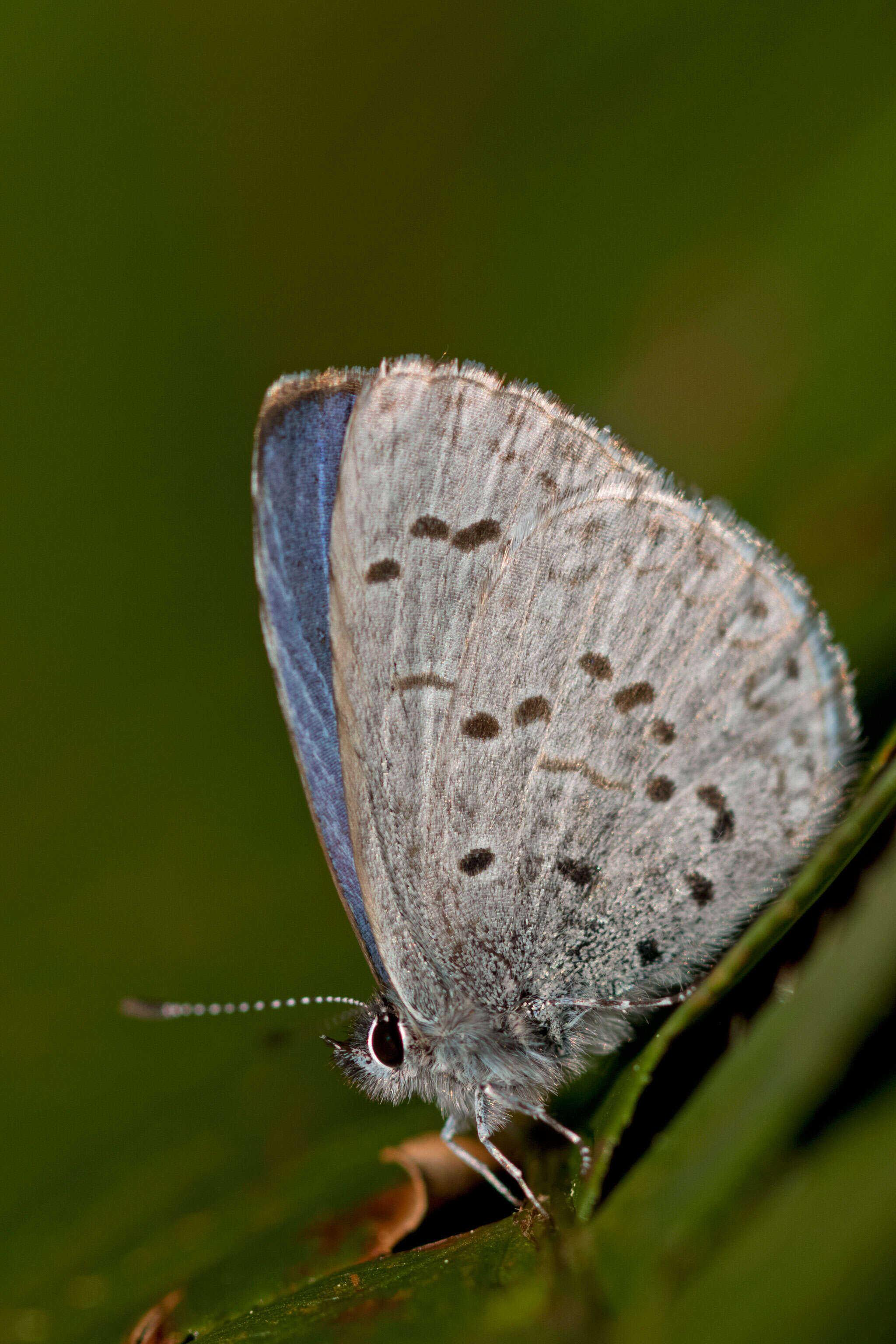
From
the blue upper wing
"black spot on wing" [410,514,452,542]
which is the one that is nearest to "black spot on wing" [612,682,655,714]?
"black spot on wing" [410,514,452,542]

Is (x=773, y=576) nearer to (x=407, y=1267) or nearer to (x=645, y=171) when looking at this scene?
(x=407, y=1267)

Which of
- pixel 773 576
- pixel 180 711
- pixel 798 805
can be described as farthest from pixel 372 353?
pixel 798 805

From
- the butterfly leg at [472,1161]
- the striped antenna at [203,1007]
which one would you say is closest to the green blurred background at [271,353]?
the striped antenna at [203,1007]

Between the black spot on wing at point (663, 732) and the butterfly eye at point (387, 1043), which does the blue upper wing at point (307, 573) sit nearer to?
the butterfly eye at point (387, 1043)

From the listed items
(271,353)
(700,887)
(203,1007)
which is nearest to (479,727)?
(700,887)

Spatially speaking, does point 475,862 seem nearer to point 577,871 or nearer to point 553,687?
point 577,871
